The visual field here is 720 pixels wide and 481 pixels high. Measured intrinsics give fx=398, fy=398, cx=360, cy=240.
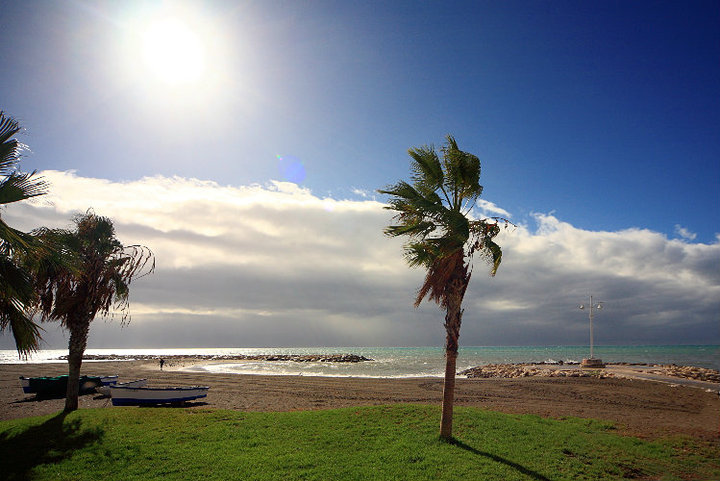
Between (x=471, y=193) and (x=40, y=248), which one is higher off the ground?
(x=471, y=193)

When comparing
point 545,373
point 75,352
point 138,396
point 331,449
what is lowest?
point 545,373

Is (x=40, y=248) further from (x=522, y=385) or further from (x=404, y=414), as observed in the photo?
(x=522, y=385)

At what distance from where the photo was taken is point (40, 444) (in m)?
12.4

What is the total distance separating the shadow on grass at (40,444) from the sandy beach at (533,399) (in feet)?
28.7

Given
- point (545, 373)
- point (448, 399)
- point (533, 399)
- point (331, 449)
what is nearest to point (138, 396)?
point (331, 449)

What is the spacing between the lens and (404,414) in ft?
50.7

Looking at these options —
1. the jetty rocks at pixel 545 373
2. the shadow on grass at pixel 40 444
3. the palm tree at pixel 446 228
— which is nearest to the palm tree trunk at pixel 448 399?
the palm tree at pixel 446 228

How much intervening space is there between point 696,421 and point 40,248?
27.6 m

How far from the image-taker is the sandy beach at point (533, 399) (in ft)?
65.8

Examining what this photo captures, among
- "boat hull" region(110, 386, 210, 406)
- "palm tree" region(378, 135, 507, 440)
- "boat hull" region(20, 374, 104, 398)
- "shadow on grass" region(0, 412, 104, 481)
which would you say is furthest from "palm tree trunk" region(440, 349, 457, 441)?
"boat hull" region(20, 374, 104, 398)

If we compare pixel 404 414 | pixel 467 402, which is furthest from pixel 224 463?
pixel 467 402

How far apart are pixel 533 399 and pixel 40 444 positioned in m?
26.7

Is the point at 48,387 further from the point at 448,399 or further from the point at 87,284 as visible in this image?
the point at 448,399

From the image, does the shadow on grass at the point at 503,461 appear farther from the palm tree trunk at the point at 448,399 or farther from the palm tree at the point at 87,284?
the palm tree at the point at 87,284
